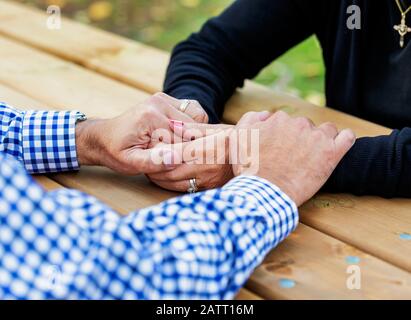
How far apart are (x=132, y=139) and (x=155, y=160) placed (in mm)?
63

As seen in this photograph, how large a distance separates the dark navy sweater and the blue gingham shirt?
51 cm

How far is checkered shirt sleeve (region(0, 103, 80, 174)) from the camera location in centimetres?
135

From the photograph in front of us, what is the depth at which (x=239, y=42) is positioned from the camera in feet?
5.81

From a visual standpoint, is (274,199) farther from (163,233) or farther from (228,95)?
(228,95)

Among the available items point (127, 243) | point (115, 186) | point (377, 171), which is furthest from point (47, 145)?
point (377, 171)

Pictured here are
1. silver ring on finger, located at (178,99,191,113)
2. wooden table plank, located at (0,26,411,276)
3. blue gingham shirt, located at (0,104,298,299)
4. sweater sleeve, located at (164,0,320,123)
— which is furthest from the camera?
sweater sleeve, located at (164,0,320,123)

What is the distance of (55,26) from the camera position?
7.20ft

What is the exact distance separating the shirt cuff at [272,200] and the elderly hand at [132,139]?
0.18m

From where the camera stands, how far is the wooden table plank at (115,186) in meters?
1.05

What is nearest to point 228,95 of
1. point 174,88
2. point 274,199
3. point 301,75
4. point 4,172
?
point 174,88

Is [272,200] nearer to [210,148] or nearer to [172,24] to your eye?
[210,148]

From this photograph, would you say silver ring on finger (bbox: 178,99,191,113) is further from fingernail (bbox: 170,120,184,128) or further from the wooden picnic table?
the wooden picnic table

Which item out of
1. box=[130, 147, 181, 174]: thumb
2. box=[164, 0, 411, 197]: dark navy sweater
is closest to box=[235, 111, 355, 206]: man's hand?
box=[130, 147, 181, 174]: thumb

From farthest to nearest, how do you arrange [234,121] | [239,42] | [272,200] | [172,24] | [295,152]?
[172,24] → [239,42] → [234,121] → [295,152] → [272,200]
